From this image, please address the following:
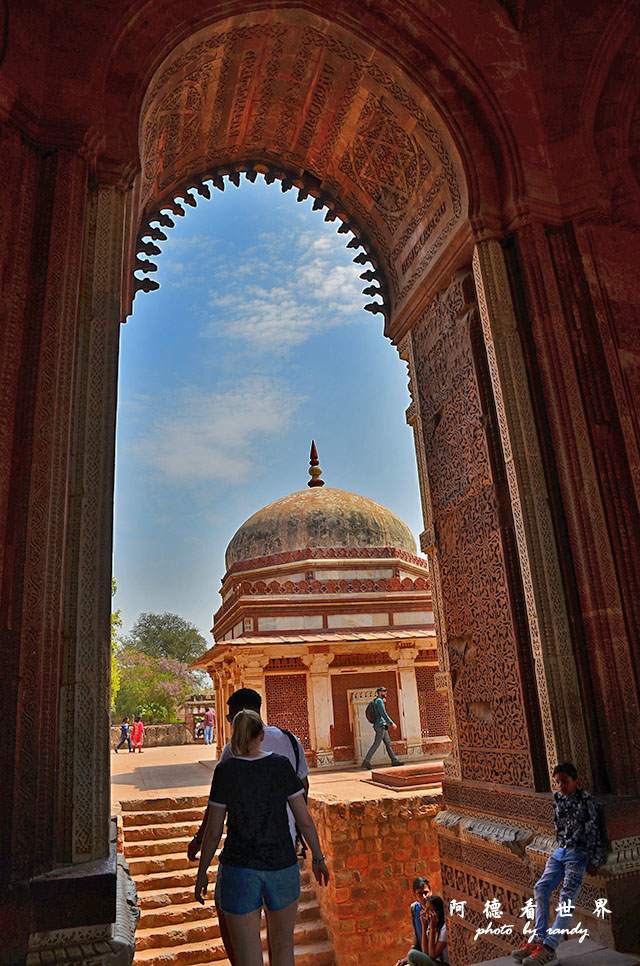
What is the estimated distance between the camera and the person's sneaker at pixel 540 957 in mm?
2672

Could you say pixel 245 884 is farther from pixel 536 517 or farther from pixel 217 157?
pixel 217 157

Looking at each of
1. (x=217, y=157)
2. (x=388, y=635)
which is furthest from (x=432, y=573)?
(x=388, y=635)

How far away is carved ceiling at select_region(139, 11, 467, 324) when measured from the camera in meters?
4.35

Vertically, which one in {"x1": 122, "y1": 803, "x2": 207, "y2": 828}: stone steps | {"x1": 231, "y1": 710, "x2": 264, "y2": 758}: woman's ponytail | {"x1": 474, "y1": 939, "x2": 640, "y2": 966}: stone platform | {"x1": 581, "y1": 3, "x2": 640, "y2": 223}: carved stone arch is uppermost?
{"x1": 581, "y1": 3, "x2": 640, "y2": 223}: carved stone arch

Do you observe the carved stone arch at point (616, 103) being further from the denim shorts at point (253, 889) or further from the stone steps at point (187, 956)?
the stone steps at point (187, 956)

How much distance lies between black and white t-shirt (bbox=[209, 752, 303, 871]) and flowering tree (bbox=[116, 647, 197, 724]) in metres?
31.7

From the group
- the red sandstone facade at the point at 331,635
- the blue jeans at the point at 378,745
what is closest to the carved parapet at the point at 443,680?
the blue jeans at the point at 378,745

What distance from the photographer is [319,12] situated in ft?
13.9

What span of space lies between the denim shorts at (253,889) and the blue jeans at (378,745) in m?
9.58

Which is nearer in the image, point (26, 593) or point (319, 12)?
point (26, 593)

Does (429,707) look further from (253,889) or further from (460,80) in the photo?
(253,889)

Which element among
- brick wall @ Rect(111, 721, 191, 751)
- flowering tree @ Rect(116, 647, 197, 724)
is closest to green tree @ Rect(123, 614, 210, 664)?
flowering tree @ Rect(116, 647, 197, 724)

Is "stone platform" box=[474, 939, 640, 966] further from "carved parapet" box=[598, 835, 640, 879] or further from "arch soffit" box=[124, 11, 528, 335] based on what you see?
"arch soffit" box=[124, 11, 528, 335]

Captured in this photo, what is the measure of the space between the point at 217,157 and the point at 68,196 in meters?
2.50
